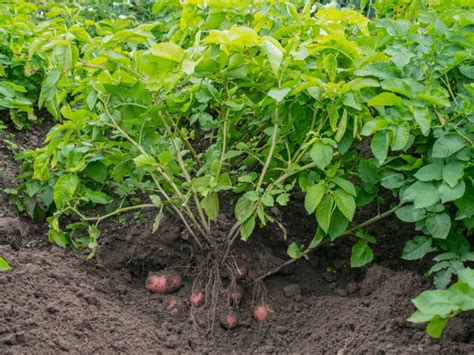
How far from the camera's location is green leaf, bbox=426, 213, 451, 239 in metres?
2.17

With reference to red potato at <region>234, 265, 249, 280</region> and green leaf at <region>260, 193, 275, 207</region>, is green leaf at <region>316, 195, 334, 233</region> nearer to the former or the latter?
green leaf at <region>260, 193, 275, 207</region>

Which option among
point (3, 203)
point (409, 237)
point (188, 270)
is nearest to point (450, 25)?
point (409, 237)

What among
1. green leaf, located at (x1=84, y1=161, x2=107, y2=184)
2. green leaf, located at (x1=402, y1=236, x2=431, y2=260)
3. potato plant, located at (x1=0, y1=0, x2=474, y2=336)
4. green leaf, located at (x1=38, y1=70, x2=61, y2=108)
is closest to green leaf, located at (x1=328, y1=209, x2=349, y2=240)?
potato plant, located at (x1=0, y1=0, x2=474, y2=336)

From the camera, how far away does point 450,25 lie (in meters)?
2.60

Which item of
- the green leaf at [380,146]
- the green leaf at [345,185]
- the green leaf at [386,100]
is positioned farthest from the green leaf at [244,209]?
the green leaf at [386,100]

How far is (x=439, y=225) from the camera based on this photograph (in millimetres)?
2188

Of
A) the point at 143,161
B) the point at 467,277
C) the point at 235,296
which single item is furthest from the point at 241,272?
the point at 467,277

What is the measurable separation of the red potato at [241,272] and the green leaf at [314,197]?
0.49 meters

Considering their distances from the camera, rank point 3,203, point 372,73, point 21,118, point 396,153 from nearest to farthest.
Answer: point 372,73 < point 396,153 < point 3,203 < point 21,118

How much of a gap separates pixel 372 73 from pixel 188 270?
117 centimetres

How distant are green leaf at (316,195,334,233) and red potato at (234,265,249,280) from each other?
18.4 inches

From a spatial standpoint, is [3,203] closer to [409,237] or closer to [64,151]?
[64,151]

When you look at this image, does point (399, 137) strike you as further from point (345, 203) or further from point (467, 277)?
point (467, 277)

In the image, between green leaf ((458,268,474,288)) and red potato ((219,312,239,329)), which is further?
red potato ((219,312,239,329))
